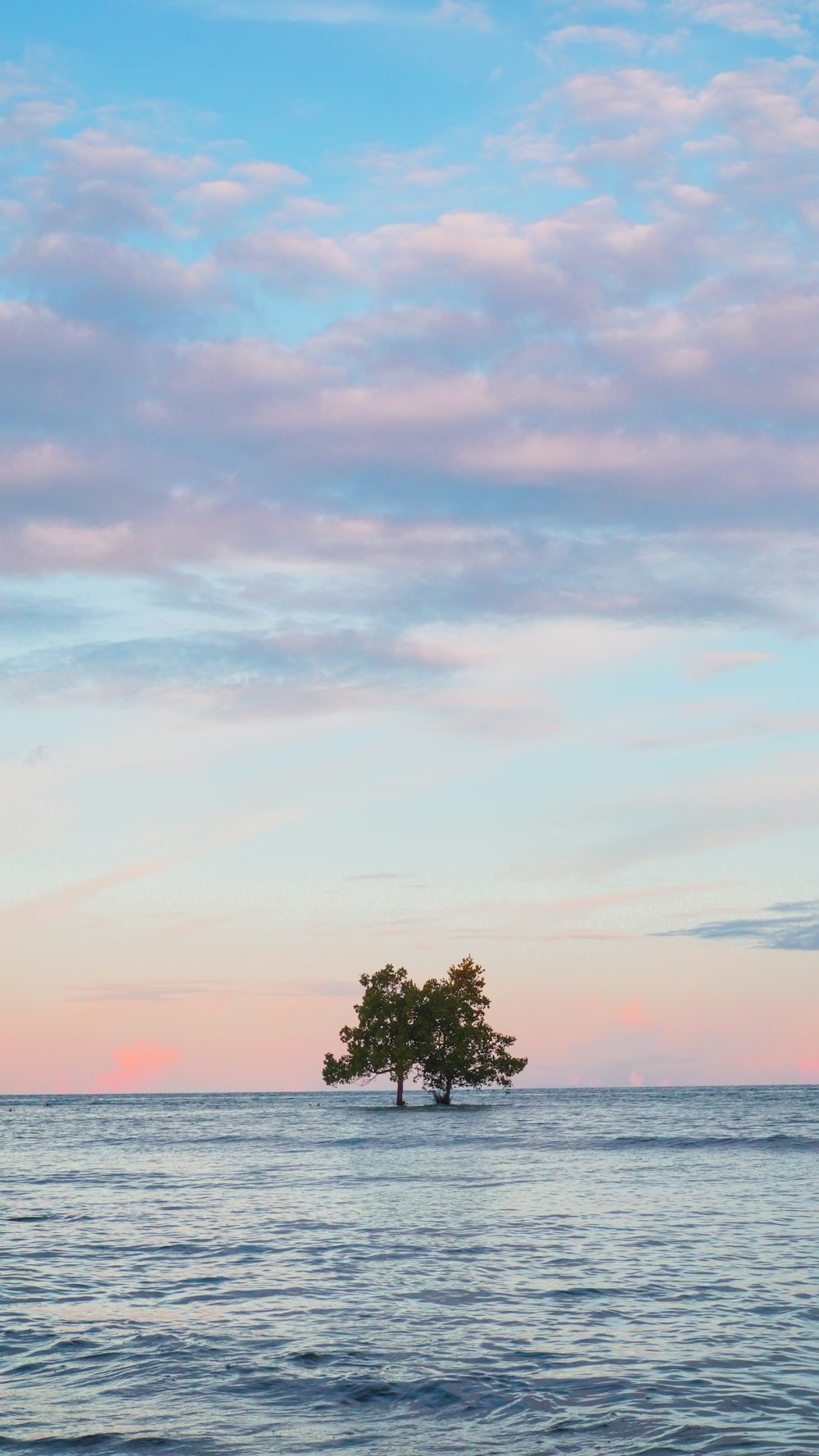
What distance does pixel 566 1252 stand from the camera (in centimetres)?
2373

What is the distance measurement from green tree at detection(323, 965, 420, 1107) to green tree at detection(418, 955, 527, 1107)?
3.77 ft

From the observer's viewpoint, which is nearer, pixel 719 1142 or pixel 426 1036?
pixel 719 1142

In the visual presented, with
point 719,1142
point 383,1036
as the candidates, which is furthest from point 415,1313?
point 383,1036

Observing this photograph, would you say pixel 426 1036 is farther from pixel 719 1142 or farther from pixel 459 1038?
pixel 719 1142

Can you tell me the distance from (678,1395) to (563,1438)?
2.23m

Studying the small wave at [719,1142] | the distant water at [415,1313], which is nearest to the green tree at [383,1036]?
the small wave at [719,1142]

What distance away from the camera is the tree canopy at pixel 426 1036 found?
104 metres

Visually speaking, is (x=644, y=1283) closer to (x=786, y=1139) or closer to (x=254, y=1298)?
(x=254, y=1298)

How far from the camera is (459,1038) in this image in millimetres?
105562

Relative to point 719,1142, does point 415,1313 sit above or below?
above

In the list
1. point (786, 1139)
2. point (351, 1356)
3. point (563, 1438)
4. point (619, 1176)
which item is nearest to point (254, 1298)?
point (351, 1356)

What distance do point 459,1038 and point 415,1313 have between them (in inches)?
3528

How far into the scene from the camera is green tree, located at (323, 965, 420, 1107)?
103500 mm

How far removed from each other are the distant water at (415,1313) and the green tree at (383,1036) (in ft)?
200
